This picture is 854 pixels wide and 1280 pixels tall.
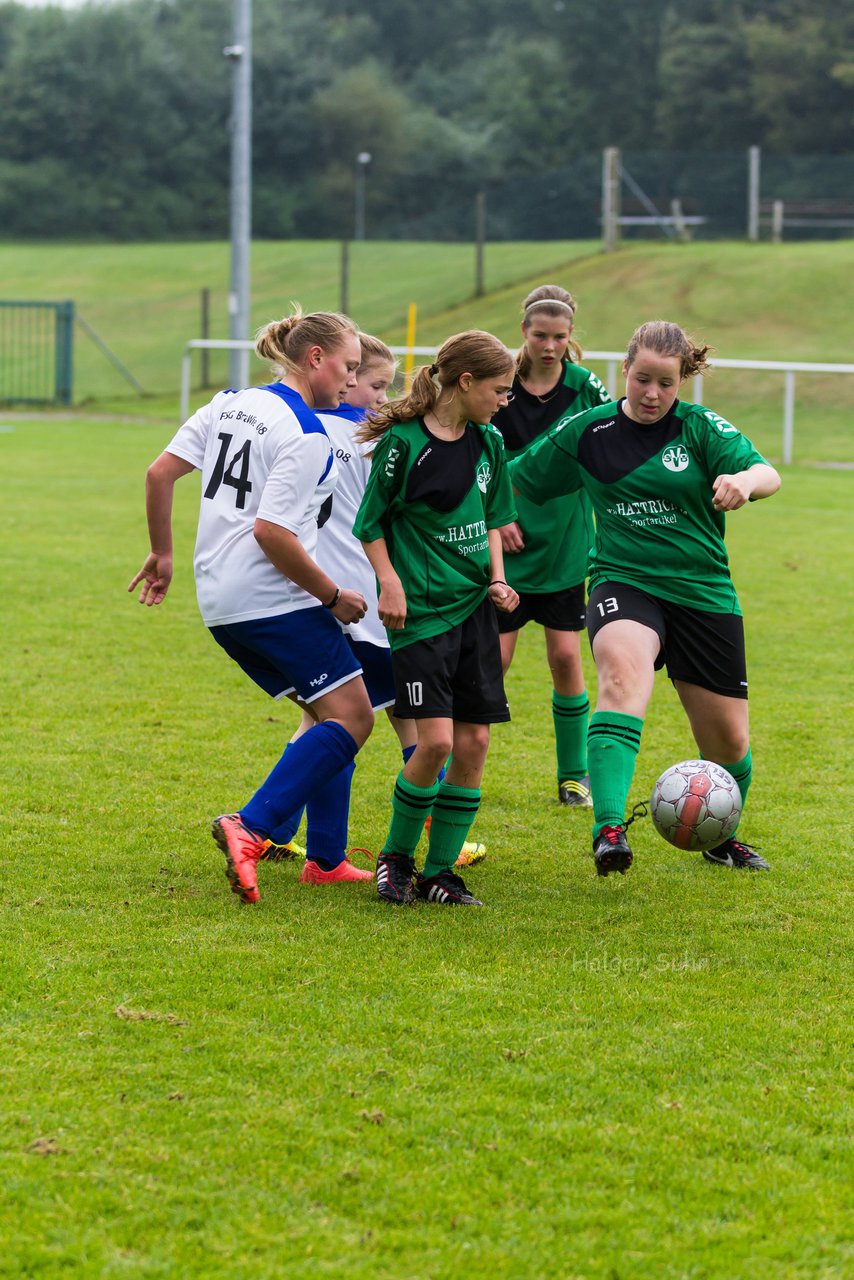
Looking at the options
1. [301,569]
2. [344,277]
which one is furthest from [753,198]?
[301,569]

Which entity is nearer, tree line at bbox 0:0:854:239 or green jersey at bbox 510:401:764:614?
green jersey at bbox 510:401:764:614

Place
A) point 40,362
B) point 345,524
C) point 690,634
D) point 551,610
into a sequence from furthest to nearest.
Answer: point 40,362, point 551,610, point 345,524, point 690,634

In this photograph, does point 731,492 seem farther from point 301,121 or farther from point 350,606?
point 301,121

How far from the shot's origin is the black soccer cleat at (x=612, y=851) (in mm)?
4367

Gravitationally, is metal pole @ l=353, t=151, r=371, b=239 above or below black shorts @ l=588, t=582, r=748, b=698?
above

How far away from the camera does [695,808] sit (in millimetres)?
4617

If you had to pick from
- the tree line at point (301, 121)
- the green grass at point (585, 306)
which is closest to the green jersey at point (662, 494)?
the green grass at point (585, 306)

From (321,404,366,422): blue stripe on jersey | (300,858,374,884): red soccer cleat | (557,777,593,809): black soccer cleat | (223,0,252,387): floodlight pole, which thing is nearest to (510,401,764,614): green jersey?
(321,404,366,422): blue stripe on jersey

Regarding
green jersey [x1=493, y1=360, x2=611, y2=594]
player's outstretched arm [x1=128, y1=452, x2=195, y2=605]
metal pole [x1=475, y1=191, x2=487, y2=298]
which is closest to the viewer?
player's outstretched arm [x1=128, y1=452, x2=195, y2=605]

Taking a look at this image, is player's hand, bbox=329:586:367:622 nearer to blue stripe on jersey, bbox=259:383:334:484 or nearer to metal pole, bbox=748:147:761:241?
blue stripe on jersey, bbox=259:383:334:484

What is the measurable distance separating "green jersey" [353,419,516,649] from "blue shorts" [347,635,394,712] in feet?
1.65

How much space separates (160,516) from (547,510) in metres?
1.75

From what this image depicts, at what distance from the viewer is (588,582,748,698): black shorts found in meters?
4.87

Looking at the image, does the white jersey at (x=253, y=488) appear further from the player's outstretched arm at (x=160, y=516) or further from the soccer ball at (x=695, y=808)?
the soccer ball at (x=695, y=808)
